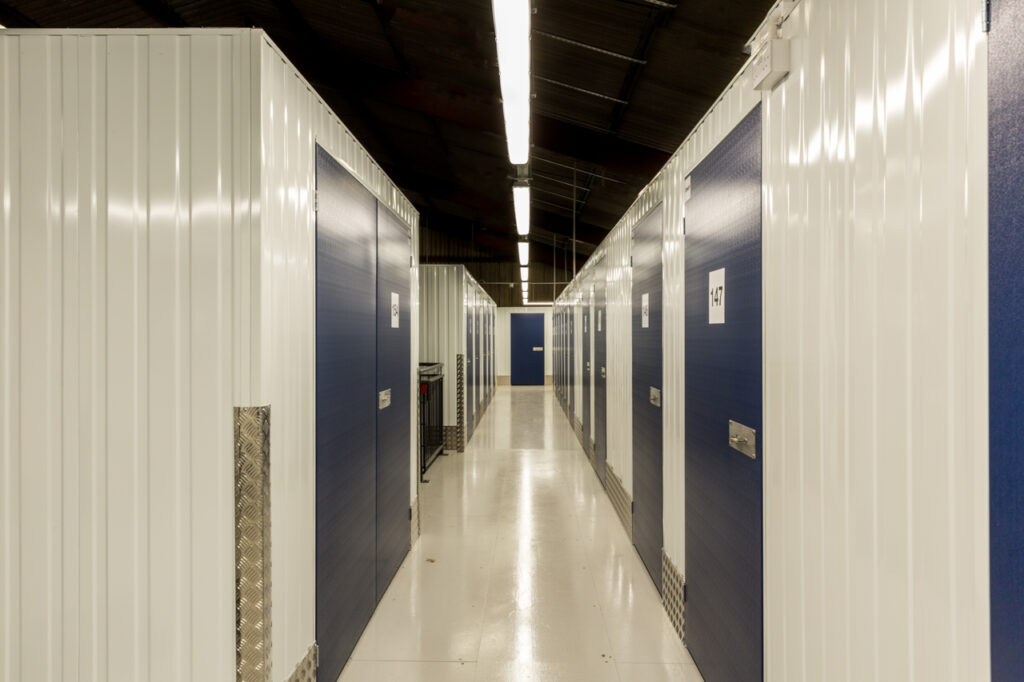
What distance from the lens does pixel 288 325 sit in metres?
1.94

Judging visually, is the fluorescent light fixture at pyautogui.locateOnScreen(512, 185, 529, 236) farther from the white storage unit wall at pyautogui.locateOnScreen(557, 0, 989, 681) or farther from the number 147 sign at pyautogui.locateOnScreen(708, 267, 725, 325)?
the white storage unit wall at pyautogui.locateOnScreen(557, 0, 989, 681)

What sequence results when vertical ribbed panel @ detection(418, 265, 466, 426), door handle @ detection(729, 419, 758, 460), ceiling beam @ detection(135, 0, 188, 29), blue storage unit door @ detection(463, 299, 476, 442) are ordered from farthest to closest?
1. blue storage unit door @ detection(463, 299, 476, 442)
2. vertical ribbed panel @ detection(418, 265, 466, 426)
3. ceiling beam @ detection(135, 0, 188, 29)
4. door handle @ detection(729, 419, 758, 460)

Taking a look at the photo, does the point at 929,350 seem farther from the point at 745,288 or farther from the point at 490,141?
the point at 490,141

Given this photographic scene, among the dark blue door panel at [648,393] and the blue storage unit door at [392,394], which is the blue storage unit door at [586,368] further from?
the blue storage unit door at [392,394]

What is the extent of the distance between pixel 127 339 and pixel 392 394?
5.82 feet

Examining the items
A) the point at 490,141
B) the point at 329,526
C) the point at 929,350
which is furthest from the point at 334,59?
the point at 929,350

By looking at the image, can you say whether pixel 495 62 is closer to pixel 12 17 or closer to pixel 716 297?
pixel 716 297

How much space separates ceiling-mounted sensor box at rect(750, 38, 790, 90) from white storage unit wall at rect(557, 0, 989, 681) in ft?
0.10

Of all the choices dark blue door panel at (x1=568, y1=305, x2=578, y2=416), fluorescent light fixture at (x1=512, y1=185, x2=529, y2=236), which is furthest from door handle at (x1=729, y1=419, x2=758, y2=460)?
dark blue door panel at (x1=568, y1=305, x2=578, y2=416)

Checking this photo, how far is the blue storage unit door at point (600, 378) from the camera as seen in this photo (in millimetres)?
5672

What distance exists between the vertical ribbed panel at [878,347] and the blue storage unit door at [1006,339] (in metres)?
0.02

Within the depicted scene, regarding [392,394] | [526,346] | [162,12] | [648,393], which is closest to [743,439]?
[648,393]

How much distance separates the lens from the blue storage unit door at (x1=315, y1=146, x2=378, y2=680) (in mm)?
2242

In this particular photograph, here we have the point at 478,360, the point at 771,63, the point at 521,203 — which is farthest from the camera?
the point at 478,360
